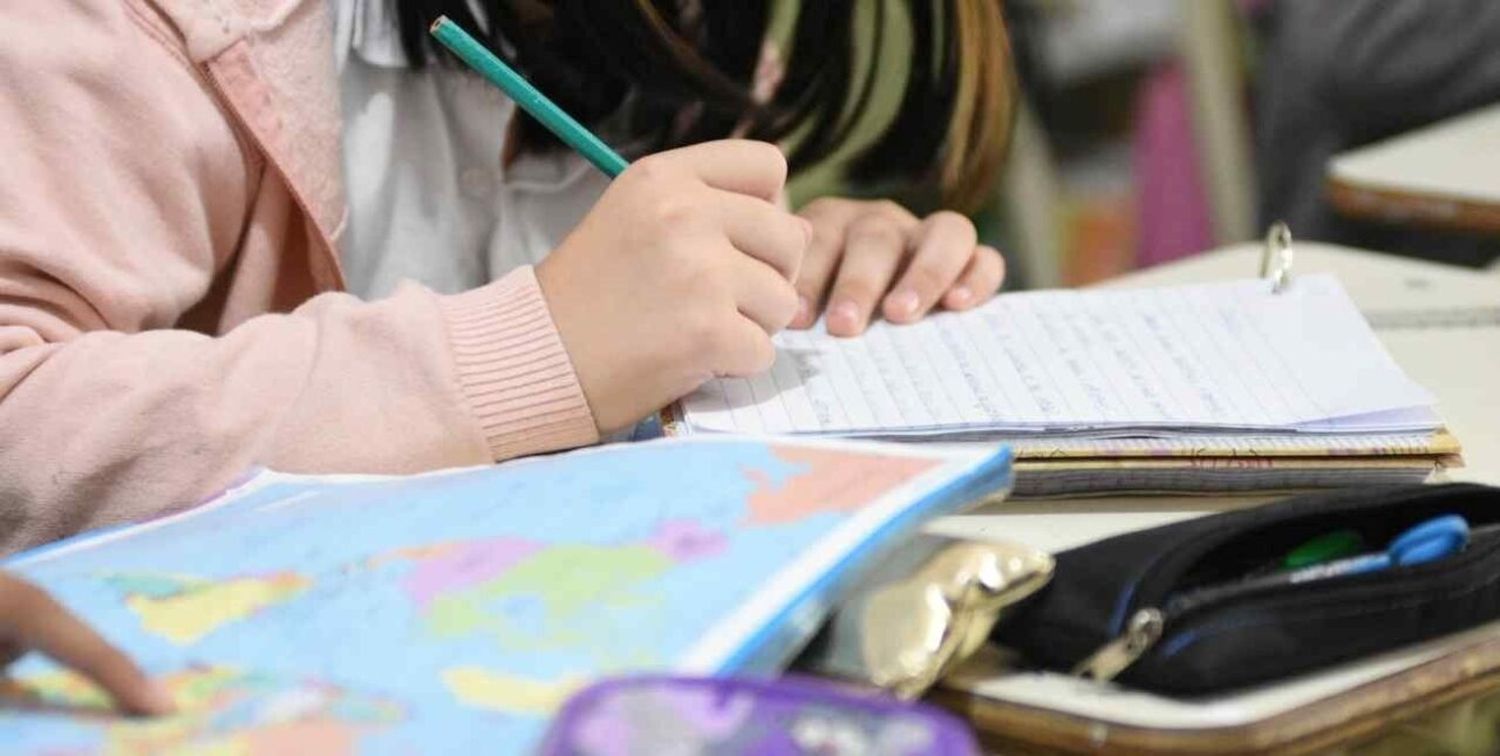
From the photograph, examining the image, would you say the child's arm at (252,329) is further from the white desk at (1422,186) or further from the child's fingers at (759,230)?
the white desk at (1422,186)

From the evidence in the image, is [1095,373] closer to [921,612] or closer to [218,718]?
[921,612]

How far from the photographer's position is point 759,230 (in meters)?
0.74

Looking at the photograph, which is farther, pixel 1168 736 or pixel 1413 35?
pixel 1413 35

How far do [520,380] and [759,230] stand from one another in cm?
11

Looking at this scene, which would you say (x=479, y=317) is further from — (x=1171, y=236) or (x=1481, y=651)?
(x=1171, y=236)

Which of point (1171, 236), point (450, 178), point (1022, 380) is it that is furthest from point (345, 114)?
point (1171, 236)

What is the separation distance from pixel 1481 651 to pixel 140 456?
0.46 m

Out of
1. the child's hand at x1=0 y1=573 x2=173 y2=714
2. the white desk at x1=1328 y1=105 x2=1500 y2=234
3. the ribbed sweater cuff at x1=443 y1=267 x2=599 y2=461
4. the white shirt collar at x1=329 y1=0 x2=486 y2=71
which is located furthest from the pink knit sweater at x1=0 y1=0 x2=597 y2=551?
the white desk at x1=1328 y1=105 x2=1500 y2=234

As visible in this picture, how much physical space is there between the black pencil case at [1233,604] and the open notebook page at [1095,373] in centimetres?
12

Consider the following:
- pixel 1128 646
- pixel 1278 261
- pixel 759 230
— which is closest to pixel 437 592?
pixel 1128 646

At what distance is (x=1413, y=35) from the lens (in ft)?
6.32

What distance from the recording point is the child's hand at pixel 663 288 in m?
0.71

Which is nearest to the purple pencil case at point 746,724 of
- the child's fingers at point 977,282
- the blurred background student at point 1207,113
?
the child's fingers at point 977,282

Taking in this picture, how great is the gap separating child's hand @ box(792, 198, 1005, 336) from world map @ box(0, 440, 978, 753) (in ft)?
0.93
